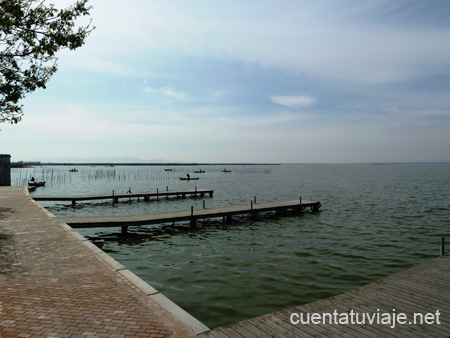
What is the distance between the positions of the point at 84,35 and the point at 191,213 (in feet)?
45.3

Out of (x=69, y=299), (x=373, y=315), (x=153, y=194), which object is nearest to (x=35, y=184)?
(x=153, y=194)

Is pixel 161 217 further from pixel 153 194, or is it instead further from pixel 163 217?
pixel 153 194

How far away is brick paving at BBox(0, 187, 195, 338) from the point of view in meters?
5.79

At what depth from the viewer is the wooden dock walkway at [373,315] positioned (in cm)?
648

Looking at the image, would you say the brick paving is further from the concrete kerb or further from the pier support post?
the pier support post

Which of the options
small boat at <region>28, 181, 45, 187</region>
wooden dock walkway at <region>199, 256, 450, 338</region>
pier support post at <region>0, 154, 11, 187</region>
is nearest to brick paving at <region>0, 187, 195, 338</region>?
wooden dock walkway at <region>199, 256, 450, 338</region>

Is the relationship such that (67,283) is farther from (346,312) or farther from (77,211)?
(77,211)

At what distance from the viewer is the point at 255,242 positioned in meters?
18.7

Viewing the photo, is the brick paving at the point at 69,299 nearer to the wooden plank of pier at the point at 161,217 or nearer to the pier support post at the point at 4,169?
the wooden plank of pier at the point at 161,217

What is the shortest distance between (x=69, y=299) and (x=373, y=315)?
742 cm

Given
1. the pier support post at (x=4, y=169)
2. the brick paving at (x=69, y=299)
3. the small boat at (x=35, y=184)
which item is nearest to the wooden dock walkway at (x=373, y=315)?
the brick paving at (x=69, y=299)

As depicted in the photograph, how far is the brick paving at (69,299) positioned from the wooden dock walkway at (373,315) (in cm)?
149

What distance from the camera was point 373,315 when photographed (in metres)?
7.46

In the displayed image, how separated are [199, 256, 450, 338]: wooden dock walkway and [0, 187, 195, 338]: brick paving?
1.49 meters
